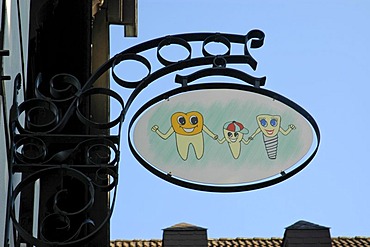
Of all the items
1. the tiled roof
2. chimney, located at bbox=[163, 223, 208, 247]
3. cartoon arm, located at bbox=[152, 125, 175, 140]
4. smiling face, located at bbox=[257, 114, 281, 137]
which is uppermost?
smiling face, located at bbox=[257, 114, 281, 137]

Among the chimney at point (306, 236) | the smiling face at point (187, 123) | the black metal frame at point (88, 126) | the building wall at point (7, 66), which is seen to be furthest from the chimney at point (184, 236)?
the smiling face at point (187, 123)

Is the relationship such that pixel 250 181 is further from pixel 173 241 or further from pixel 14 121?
pixel 173 241

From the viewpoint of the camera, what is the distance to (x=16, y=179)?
462 centimetres

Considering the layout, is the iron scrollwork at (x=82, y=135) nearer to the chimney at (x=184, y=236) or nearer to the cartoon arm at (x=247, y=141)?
the cartoon arm at (x=247, y=141)

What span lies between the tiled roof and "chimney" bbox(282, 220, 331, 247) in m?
1.60

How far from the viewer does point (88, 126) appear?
4.21 meters

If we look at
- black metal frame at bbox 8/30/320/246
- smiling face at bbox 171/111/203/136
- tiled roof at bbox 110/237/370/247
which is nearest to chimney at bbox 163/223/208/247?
tiled roof at bbox 110/237/370/247

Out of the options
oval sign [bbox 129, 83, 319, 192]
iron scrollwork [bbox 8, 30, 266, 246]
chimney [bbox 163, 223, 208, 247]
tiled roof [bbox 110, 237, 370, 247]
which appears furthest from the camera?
tiled roof [bbox 110, 237, 370, 247]

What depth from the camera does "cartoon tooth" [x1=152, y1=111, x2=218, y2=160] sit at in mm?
4301

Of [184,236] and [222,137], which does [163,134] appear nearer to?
[222,137]

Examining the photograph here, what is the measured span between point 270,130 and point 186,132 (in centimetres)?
31

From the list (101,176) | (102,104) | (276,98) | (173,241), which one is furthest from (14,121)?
(173,241)

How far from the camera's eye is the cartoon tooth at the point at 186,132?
4301 mm

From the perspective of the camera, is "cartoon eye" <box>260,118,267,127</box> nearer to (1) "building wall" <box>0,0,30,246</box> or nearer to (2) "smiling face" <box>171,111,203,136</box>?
(2) "smiling face" <box>171,111,203,136</box>
